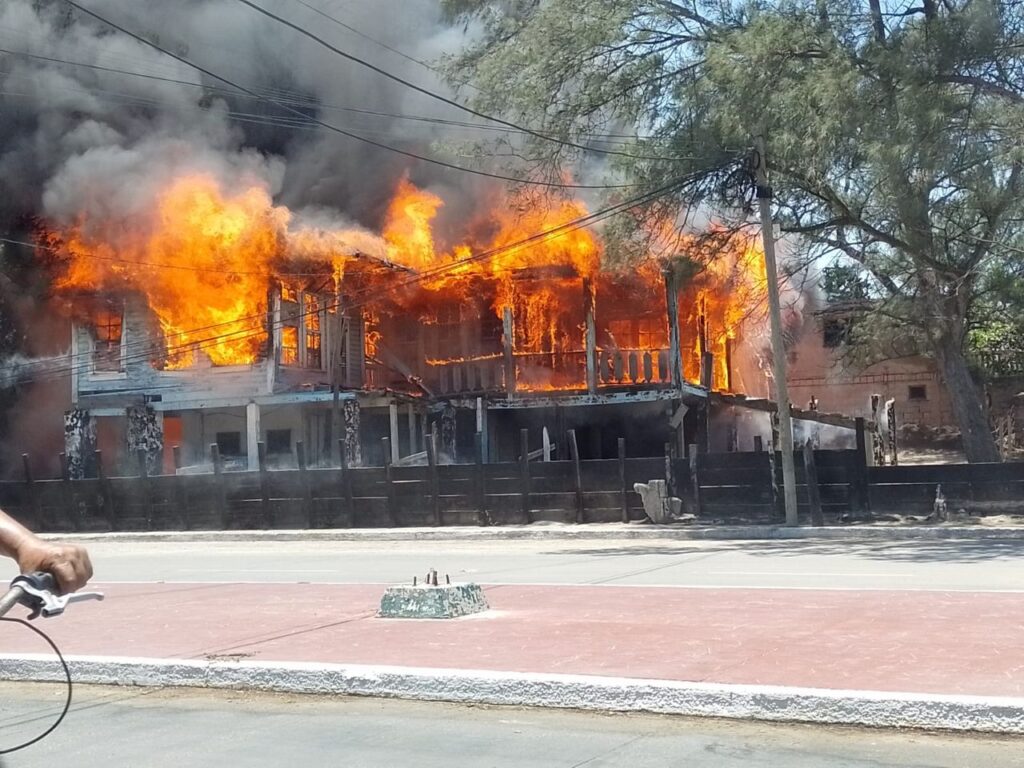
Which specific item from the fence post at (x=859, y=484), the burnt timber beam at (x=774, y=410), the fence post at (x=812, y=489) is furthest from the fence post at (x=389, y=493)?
the burnt timber beam at (x=774, y=410)

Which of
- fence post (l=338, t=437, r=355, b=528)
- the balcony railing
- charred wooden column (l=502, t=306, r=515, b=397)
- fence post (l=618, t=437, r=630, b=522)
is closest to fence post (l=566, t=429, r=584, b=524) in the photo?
fence post (l=618, t=437, r=630, b=522)

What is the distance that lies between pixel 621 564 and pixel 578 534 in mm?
5954

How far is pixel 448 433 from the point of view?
94.2ft

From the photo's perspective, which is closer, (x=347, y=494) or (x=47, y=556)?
(x=47, y=556)

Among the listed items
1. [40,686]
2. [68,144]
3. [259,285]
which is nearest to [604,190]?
[259,285]

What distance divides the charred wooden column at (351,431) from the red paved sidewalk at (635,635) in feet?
55.1

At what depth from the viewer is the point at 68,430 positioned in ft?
97.7

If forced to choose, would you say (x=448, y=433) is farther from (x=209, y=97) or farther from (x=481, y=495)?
(x=209, y=97)

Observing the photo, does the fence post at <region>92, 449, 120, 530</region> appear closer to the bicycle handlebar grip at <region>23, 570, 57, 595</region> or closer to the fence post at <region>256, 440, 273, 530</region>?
the fence post at <region>256, 440, 273, 530</region>

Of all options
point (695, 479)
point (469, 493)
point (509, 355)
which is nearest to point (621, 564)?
point (695, 479)

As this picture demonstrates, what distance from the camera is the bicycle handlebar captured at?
279cm

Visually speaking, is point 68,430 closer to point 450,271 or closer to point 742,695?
point 450,271

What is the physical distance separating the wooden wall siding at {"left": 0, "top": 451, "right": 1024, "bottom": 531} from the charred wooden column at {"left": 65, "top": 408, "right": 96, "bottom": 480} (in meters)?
3.64

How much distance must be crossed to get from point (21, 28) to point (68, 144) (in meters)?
3.09
